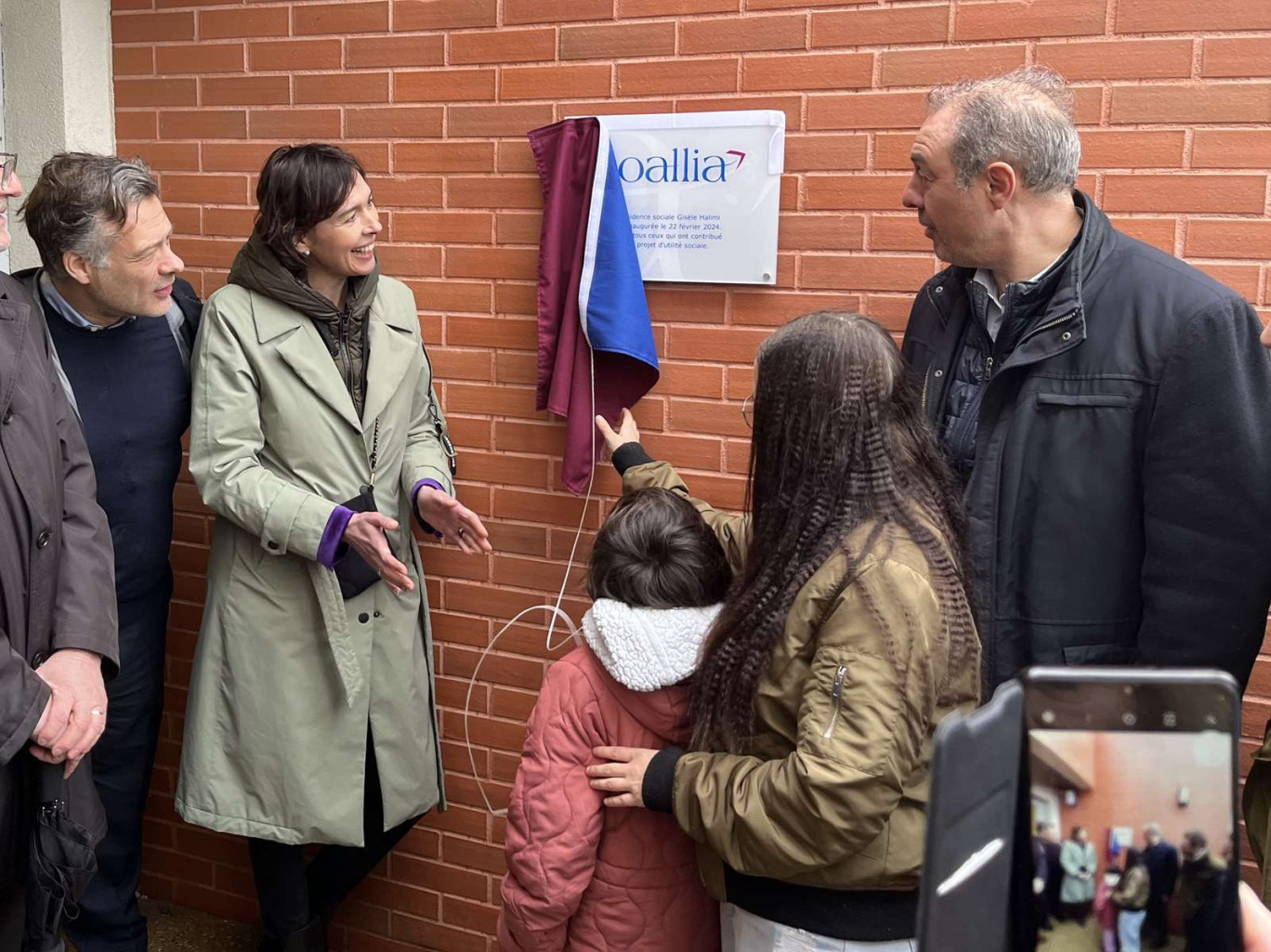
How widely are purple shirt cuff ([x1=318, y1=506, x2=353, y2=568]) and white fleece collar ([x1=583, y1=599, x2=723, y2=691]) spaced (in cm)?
94

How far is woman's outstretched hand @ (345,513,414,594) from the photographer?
271 centimetres

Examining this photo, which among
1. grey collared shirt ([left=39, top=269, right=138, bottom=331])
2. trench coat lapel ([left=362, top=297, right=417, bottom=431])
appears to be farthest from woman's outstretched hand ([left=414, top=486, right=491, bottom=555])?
grey collared shirt ([left=39, top=269, right=138, bottom=331])

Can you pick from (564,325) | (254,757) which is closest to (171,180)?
(564,325)

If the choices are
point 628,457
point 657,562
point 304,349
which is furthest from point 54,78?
point 657,562

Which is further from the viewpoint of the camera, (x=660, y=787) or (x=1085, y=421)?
(x=1085, y=421)

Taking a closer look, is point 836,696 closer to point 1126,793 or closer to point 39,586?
point 1126,793

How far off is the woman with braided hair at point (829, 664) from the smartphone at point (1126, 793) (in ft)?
2.55

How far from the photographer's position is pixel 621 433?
2.95 metres

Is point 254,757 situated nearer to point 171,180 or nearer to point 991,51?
point 171,180

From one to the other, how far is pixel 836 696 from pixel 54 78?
117 inches

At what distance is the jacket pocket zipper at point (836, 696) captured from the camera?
5.90 ft

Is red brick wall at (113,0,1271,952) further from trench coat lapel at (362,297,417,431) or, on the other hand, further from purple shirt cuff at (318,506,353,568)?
purple shirt cuff at (318,506,353,568)

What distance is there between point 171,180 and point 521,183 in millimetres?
1168

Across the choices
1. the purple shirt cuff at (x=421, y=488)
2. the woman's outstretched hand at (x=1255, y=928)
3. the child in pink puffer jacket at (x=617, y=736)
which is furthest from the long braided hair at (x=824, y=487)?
the purple shirt cuff at (x=421, y=488)
